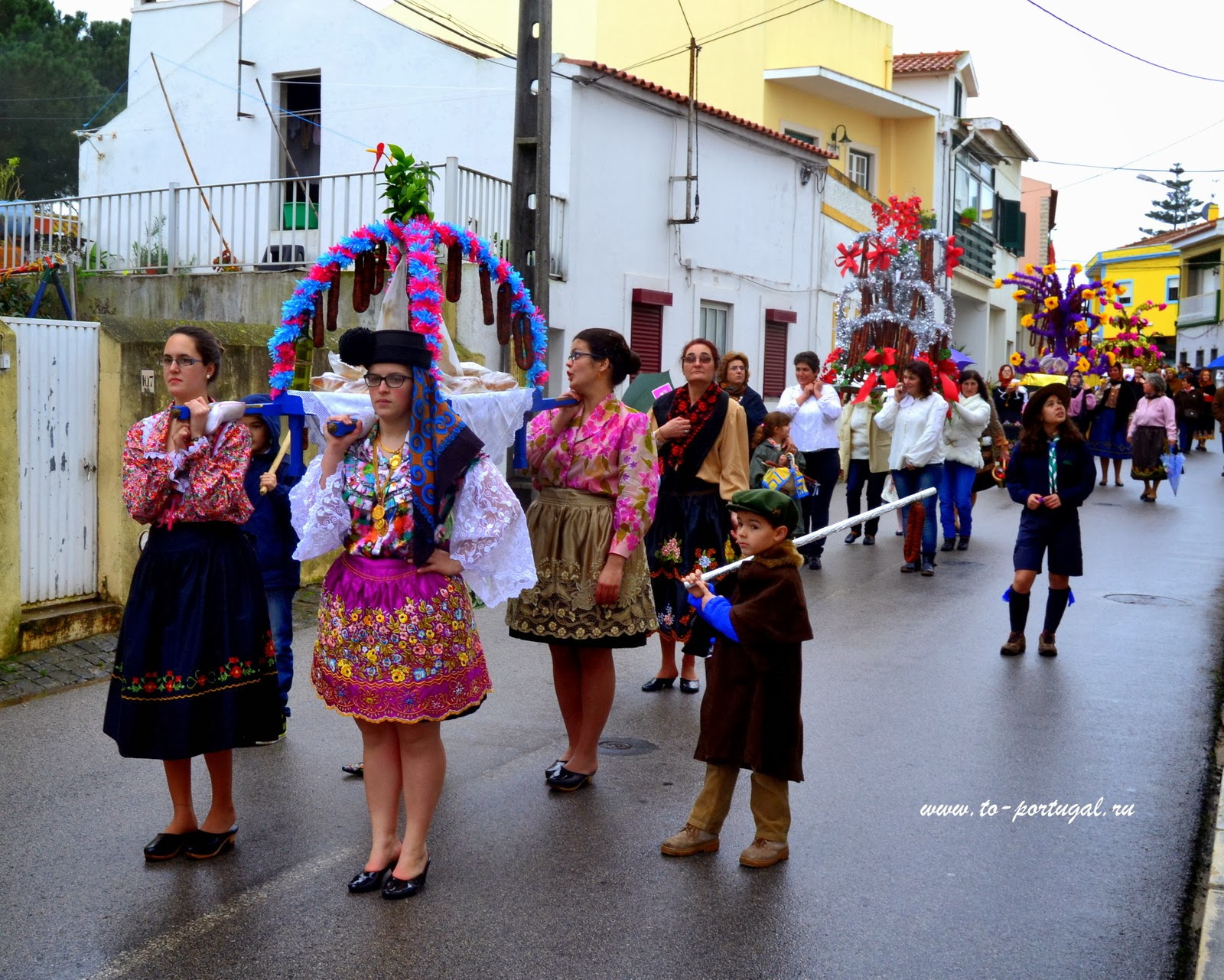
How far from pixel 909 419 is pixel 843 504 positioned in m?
5.25

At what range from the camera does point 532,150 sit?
1124cm

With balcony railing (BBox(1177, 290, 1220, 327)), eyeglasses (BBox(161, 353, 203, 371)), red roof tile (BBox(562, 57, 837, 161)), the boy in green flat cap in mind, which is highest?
balcony railing (BBox(1177, 290, 1220, 327))

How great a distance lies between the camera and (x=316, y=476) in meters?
4.39

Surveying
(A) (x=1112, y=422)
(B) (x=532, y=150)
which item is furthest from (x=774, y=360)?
(B) (x=532, y=150)

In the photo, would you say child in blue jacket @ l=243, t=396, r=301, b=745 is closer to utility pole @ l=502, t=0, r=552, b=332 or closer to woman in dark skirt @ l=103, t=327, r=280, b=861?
woman in dark skirt @ l=103, t=327, r=280, b=861

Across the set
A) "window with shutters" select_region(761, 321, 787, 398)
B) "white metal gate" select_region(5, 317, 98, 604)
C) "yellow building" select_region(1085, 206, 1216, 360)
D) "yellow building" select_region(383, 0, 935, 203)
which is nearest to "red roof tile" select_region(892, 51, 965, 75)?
"yellow building" select_region(383, 0, 935, 203)

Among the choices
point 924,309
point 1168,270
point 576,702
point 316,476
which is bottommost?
point 576,702

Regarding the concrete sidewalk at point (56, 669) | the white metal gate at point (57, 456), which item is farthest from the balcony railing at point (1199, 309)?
the concrete sidewalk at point (56, 669)

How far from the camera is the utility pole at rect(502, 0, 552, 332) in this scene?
1113cm

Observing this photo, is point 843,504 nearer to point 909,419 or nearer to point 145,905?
point 909,419

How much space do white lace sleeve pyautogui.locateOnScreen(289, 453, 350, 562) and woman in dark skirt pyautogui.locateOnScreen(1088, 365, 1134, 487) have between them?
17.6 m

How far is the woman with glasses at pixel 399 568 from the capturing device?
4.29m

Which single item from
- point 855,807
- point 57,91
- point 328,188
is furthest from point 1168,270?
point 855,807

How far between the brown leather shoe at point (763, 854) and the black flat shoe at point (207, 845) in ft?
6.00
